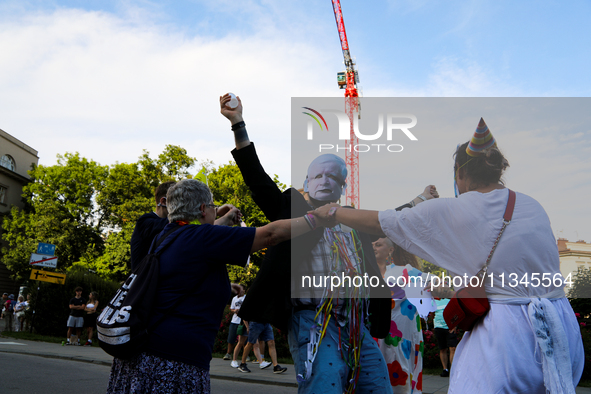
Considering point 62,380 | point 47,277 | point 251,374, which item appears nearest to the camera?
point 62,380

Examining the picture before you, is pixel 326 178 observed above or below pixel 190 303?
above

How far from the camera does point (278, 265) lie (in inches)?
111

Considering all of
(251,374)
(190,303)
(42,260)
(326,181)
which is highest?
(42,260)

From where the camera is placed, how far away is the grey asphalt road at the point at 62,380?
23.3 ft

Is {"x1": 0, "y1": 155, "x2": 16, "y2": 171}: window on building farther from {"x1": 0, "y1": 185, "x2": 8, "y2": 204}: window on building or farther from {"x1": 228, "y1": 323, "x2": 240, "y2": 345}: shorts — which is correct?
{"x1": 228, "y1": 323, "x2": 240, "y2": 345}: shorts

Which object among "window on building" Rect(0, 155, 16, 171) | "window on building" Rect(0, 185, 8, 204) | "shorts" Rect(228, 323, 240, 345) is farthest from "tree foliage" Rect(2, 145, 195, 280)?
"shorts" Rect(228, 323, 240, 345)

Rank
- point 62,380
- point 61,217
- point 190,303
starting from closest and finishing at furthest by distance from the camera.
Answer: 1. point 190,303
2. point 62,380
3. point 61,217

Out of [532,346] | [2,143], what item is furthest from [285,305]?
[2,143]

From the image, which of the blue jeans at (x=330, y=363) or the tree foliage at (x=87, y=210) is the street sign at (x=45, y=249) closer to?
the tree foliage at (x=87, y=210)

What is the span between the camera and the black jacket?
278 cm

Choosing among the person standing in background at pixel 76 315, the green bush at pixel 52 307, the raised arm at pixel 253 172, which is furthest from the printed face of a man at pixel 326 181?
the green bush at pixel 52 307

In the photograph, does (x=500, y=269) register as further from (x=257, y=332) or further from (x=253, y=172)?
(x=257, y=332)

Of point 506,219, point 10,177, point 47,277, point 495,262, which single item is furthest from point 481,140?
point 10,177

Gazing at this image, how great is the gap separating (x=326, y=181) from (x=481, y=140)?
4.01 feet
